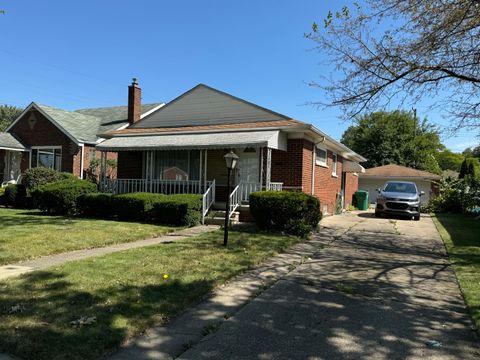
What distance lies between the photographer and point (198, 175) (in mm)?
15656

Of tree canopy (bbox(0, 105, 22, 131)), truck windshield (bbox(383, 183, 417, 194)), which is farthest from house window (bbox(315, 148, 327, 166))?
tree canopy (bbox(0, 105, 22, 131))

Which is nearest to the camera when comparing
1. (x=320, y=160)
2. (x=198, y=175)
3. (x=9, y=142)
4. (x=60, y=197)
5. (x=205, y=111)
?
(x=60, y=197)

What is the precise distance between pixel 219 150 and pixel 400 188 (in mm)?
8886

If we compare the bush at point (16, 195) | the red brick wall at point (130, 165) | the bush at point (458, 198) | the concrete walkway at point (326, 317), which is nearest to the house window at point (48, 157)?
the bush at point (16, 195)

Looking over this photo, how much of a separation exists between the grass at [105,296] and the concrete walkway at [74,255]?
40 cm

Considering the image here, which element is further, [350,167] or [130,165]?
[350,167]

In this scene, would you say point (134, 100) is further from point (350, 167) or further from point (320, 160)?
point (350, 167)

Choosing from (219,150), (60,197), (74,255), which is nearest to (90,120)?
(60,197)

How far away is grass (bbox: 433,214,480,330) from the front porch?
18.2ft

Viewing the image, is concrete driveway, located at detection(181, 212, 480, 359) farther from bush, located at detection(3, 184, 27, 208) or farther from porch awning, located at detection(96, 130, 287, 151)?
bush, located at detection(3, 184, 27, 208)

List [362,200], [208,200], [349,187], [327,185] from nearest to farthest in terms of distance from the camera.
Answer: [208,200] → [327,185] → [362,200] → [349,187]

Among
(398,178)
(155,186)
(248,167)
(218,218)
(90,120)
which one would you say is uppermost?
(90,120)

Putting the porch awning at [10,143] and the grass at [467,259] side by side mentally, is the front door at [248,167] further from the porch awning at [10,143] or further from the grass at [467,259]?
the porch awning at [10,143]

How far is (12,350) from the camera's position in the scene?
135 inches
